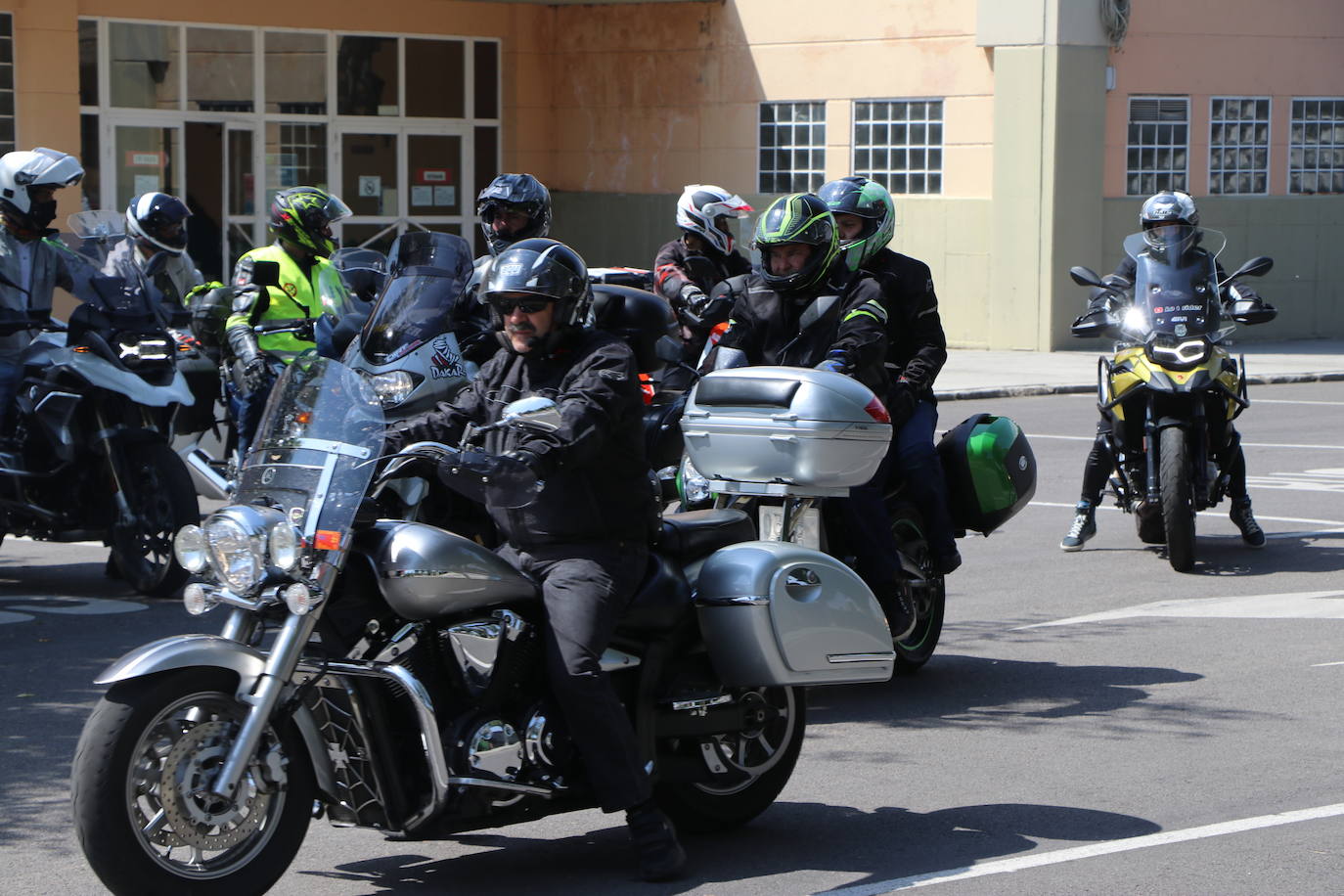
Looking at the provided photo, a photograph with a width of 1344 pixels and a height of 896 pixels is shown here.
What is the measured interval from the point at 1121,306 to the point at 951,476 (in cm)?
354

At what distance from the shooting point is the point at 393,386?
8047 millimetres

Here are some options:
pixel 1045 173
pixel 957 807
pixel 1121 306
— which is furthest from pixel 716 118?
pixel 957 807

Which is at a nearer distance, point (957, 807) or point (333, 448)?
point (333, 448)

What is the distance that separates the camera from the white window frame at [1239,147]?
25.0 m

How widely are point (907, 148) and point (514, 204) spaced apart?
17052 mm

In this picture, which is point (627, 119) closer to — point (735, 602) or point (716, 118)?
point (716, 118)

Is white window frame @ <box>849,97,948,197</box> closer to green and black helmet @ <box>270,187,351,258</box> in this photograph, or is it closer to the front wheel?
the front wheel

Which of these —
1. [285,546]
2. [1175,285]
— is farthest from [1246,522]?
[285,546]

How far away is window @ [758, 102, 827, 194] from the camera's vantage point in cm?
2598

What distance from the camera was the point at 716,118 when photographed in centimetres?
2694

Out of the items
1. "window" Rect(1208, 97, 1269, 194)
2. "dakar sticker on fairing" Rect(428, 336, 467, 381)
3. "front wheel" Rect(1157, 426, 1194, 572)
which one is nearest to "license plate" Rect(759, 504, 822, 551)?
"dakar sticker on fairing" Rect(428, 336, 467, 381)

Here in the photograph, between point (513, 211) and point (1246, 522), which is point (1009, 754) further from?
point (1246, 522)

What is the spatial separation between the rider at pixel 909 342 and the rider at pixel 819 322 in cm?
23

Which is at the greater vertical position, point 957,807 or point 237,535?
point 237,535
